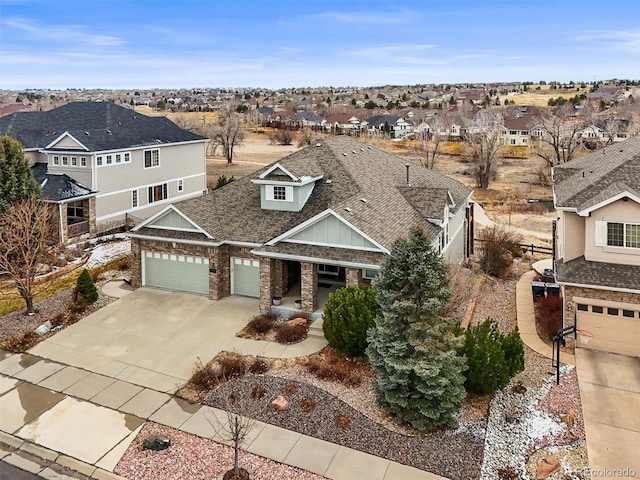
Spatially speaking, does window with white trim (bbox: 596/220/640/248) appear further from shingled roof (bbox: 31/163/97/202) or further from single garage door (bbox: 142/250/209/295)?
shingled roof (bbox: 31/163/97/202)

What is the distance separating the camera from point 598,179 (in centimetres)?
1920

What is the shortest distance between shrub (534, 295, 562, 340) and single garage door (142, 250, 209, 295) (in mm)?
13256

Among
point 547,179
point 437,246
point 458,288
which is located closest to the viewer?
point 458,288

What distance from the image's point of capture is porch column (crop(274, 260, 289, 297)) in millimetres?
20234

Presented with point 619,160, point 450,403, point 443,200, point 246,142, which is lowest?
point 450,403

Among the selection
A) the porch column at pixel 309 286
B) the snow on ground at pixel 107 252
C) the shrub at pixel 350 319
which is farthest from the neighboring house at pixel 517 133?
the shrub at pixel 350 319

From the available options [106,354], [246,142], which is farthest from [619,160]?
[246,142]

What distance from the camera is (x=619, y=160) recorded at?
20.9 metres

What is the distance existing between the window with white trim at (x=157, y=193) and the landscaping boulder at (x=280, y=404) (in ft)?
88.8

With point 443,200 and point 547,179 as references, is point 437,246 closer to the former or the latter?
point 443,200

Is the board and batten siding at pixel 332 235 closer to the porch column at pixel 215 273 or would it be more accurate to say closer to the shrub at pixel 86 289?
the porch column at pixel 215 273

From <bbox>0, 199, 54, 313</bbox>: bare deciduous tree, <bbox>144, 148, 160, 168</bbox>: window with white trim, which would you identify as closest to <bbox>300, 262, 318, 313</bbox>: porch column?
<bbox>0, 199, 54, 313</bbox>: bare deciduous tree

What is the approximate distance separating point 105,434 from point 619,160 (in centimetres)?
2087

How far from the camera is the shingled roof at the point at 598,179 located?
1731 cm
